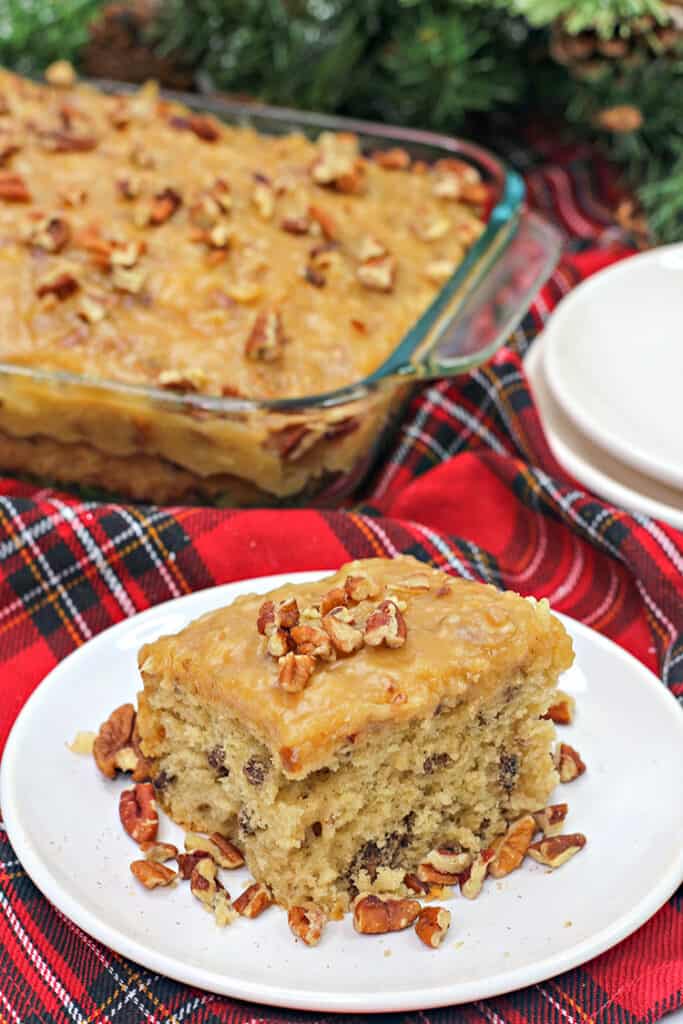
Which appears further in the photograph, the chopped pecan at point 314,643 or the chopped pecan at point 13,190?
the chopped pecan at point 13,190

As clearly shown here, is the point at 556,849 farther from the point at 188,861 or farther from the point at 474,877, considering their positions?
the point at 188,861

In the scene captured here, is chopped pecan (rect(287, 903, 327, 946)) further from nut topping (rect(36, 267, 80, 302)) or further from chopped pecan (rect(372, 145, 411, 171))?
chopped pecan (rect(372, 145, 411, 171))

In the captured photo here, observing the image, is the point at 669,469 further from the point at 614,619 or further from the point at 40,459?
the point at 40,459

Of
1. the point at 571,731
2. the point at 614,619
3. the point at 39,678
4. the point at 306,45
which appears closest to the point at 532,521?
the point at 614,619

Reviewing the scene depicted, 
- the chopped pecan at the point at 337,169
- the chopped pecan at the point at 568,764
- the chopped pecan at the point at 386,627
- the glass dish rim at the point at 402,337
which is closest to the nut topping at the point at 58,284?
the glass dish rim at the point at 402,337

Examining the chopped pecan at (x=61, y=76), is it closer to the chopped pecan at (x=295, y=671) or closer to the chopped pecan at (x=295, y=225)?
the chopped pecan at (x=295, y=225)

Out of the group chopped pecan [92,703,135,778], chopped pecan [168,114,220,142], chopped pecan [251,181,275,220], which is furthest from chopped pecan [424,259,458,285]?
chopped pecan [92,703,135,778]
